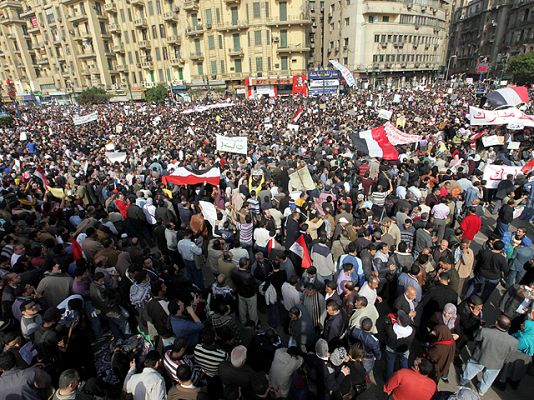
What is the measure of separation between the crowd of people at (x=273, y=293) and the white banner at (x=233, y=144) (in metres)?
1.79

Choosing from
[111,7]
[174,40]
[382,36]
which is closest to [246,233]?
[174,40]

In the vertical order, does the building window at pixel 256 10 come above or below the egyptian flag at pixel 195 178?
above

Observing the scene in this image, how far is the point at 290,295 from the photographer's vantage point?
462cm

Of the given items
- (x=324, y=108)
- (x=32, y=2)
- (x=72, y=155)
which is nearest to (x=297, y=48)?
(x=324, y=108)

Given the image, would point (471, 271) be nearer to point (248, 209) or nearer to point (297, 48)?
point (248, 209)

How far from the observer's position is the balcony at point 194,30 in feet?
143

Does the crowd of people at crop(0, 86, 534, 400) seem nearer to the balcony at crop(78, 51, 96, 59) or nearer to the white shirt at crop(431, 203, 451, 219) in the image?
the white shirt at crop(431, 203, 451, 219)

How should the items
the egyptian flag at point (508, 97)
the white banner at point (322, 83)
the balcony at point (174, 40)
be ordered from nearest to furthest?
the egyptian flag at point (508, 97) < the white banner at point (322, 83) < the balcony at point (174, 40)

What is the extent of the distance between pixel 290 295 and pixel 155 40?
176ft

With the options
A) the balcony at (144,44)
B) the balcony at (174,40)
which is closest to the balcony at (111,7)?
the balcony at (144,44)

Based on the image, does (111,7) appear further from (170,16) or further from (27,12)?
(27,12)

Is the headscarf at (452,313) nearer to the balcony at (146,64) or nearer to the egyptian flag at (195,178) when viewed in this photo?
the egyptian flag at (195,178)

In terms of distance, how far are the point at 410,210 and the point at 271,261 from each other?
3.46m

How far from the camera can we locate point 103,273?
468 centimetres
